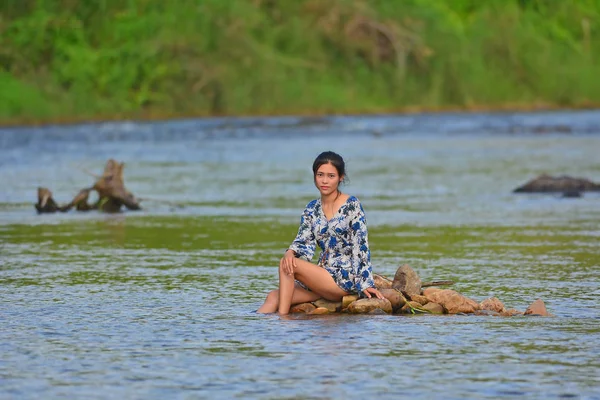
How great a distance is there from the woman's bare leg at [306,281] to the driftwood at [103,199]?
11.8 meters

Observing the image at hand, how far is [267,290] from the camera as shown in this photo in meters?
13.8

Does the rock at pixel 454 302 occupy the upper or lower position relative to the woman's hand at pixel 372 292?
lower

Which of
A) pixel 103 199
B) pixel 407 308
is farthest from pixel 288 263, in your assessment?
pixel 103 199

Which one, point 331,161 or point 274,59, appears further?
point 274,59

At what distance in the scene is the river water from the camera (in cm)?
942

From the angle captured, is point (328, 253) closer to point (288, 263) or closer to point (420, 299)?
point (288, 263)

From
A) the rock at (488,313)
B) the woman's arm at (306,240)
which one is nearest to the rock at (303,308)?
the woman's arm at (306,240)

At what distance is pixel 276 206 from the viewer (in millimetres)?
25219

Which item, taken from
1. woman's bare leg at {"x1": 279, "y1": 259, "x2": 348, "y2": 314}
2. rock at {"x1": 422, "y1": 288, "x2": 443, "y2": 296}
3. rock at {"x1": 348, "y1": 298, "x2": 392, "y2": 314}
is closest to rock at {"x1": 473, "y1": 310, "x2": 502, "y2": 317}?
rock at {"x1": 422, "y1": 288, "x2": 443, "y2": 296}

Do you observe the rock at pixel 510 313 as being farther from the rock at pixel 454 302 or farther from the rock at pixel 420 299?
the rock at pixel 420 299

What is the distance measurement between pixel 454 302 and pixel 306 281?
1.19 metres

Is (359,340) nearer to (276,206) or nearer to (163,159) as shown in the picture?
(276,206)

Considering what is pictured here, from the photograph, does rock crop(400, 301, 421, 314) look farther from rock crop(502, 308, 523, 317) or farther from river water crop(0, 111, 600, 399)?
rock crop(502, 308, 523, 317)

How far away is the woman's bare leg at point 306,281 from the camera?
39.2 feet
